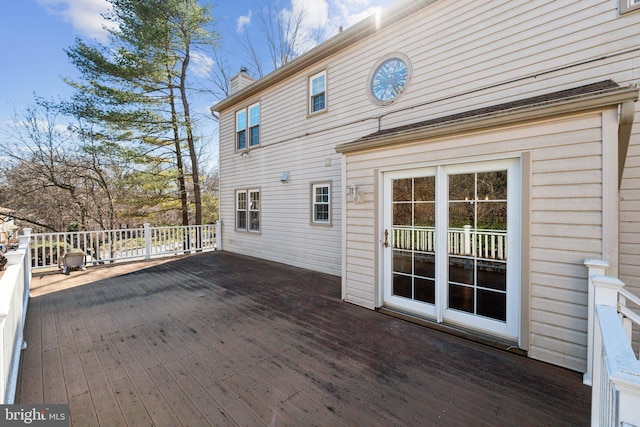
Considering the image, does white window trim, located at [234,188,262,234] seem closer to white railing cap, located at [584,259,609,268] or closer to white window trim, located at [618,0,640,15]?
white railing cap, located at [584,259,609,268]

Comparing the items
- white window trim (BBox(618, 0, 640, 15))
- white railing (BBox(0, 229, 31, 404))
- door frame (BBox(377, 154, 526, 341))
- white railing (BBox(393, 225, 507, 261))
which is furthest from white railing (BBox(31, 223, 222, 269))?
white window trim (BBox(618, 0, 640, 15))

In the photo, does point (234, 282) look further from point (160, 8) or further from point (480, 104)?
point (160, 8)

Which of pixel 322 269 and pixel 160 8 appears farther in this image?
pixel 160 8

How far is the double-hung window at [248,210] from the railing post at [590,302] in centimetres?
722

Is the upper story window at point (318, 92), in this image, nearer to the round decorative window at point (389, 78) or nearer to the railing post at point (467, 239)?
the round decorative window at point (389, 78)

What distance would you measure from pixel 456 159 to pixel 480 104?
5.31 ft

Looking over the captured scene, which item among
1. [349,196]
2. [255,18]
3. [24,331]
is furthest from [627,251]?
[255,18]

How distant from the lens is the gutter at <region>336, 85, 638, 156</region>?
7.30ft

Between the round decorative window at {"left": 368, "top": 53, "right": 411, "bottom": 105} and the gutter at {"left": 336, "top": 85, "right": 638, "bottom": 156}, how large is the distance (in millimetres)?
1828

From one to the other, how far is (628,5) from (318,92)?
4.96 m

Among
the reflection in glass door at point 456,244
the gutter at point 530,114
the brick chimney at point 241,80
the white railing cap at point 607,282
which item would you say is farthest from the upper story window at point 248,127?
the white railing cap at point 607,282

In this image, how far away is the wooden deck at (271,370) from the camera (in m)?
1.99

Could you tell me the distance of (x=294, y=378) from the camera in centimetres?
240

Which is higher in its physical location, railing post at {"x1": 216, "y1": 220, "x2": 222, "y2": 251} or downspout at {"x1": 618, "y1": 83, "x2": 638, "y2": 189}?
downspout at {"x1": 618, "y1": 83, "x2": 638, "y2": 189}
